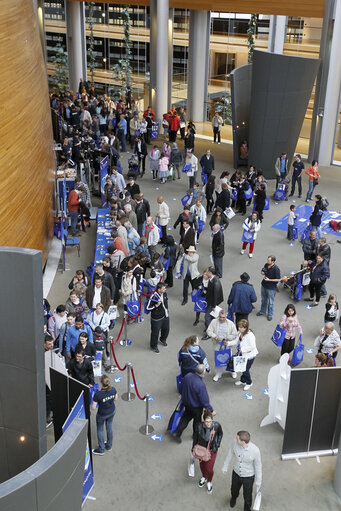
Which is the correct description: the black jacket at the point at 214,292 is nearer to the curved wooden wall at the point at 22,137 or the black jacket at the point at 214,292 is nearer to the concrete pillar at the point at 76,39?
the curved wooden wall at the point at 22,137

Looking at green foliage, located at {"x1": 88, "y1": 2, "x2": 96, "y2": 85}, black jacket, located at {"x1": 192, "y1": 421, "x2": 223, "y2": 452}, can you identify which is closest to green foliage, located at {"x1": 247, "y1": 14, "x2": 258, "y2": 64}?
green foliage, located at {"x1": 88, "y1": 2, "x2": 96, "y2": 85}

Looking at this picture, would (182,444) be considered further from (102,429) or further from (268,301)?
(268,301)

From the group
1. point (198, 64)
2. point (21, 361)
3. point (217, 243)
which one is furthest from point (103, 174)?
point (198, 64)

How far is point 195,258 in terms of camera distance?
11.9 meters

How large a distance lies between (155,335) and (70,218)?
20.2 ft

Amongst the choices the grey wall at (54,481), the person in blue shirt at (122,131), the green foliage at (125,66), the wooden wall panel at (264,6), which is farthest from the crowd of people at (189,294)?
the green foliage at (125,66)

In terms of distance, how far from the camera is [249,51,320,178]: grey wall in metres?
18.6

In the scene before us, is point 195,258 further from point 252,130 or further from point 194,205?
point 252,130

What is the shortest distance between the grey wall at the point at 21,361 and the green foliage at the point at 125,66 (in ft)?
90.2

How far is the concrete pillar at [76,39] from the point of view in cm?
3194

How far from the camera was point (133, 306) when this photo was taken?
36.6 feet

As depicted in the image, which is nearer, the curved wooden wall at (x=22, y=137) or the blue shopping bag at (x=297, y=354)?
the blue shopping bag at (x=297, y=354)

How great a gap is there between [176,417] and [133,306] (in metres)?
2.97

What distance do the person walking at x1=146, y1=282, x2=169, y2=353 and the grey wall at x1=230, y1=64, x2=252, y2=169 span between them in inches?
453
